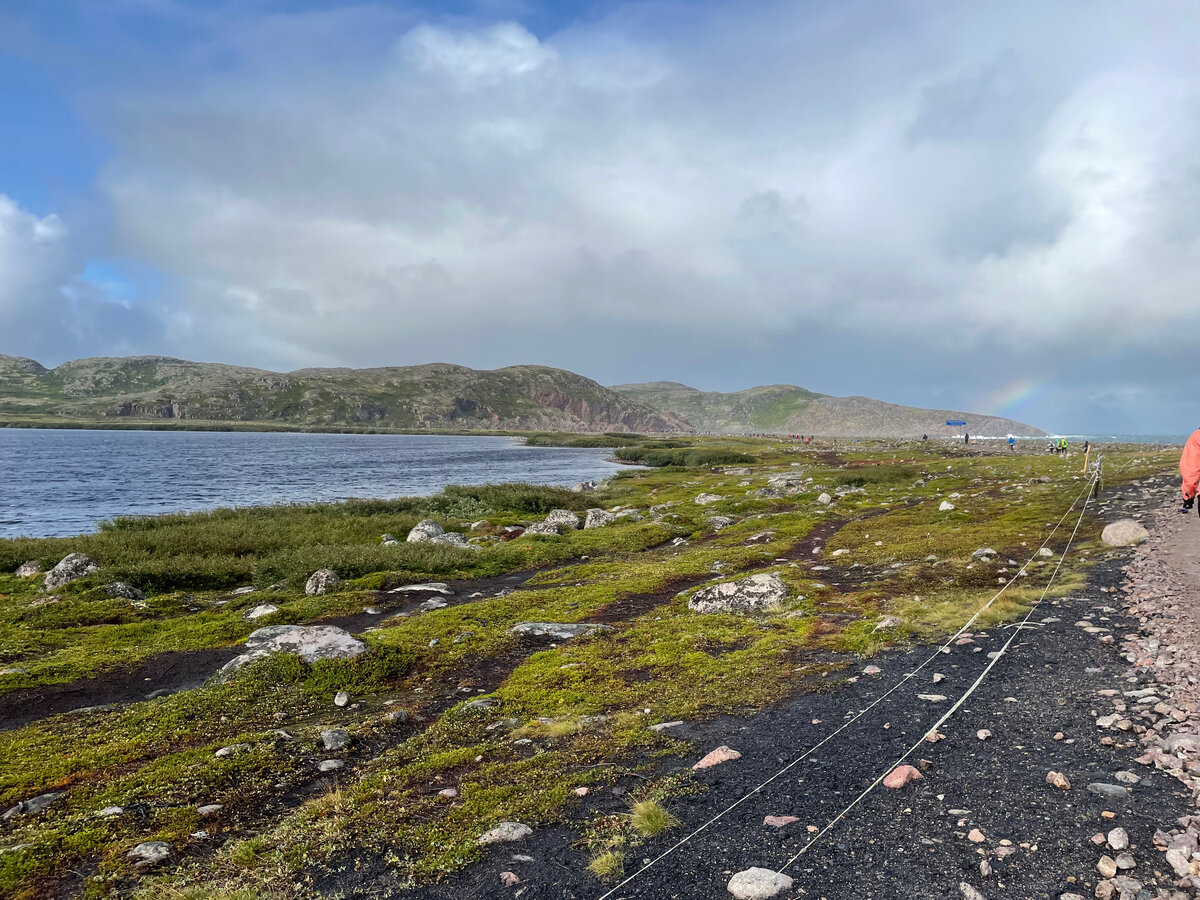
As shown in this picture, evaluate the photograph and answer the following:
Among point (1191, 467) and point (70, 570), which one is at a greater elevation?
point (1191, 467)

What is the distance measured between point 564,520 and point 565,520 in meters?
0.07

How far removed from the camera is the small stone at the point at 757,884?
208 inches

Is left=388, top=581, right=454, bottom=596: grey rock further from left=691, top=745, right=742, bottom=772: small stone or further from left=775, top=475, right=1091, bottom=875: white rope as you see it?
left=775, top=475, right=1091, bottom=875: white rope

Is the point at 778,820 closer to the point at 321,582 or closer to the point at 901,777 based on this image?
the point at 901,777

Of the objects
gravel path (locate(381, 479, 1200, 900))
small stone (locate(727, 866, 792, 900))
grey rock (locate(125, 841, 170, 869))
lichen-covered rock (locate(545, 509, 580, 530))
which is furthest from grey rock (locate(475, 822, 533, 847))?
lichen-covered rock (locate(545, 509, 580, 530))

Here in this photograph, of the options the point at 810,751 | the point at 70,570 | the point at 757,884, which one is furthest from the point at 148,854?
the point at 70,570

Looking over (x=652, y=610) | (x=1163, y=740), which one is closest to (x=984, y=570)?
(x=652, y=610)

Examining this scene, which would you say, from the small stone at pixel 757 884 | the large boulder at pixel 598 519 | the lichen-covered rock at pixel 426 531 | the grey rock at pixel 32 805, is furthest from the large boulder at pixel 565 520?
the small stone at pixel 757 884

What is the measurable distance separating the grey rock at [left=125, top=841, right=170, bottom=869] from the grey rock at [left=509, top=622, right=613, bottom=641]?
929cm

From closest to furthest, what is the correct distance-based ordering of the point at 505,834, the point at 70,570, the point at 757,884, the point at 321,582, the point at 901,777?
1. the point at 757,884
2. the point at 505,834
3. the point at 901,777
4. the point at 321,582
5. the point at 70,570

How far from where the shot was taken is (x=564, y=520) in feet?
124

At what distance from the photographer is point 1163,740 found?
24.0 feet

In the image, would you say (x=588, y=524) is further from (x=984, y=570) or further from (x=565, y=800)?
(x=565, y=800)

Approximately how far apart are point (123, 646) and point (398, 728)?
1036 centimetres
